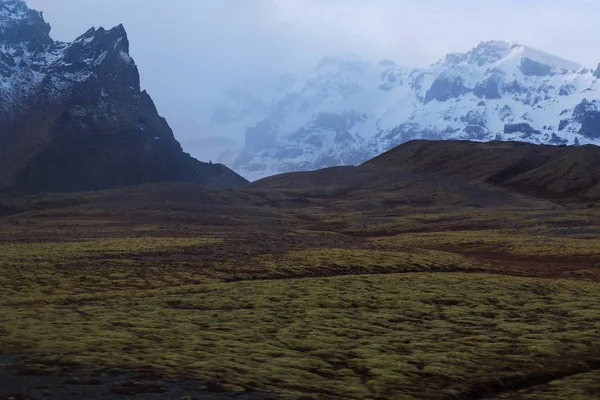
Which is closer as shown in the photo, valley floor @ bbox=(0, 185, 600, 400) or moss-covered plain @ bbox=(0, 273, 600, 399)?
valley floor @ bbox=(0, 185, 600, 400)

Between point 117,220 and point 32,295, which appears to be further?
point 117,220

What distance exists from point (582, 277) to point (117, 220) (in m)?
97.6

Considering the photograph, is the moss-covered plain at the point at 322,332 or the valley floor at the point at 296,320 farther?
the moss-covered plain at the point at 322,332

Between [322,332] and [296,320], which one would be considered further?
[296,320]

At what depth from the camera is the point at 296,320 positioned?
36.8 metres

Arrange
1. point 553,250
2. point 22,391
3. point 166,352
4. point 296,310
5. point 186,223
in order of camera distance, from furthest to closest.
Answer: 1. point 186,223
2. point 553,250
3. point 296,310
4. point 166,352
5. point 22,391

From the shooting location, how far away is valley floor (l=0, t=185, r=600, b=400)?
2494 centimetres

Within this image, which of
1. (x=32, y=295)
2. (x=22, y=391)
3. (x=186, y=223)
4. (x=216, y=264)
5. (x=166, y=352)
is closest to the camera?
(x=22, y=391)

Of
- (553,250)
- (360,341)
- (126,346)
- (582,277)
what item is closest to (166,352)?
(126,346)

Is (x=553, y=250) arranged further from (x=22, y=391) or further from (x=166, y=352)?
(x=22, y=391)

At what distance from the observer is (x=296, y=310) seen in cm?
3984

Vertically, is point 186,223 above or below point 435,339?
above

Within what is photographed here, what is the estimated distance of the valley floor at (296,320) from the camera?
2494 cm

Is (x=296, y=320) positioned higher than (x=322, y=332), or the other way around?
(x=296, y=320)
